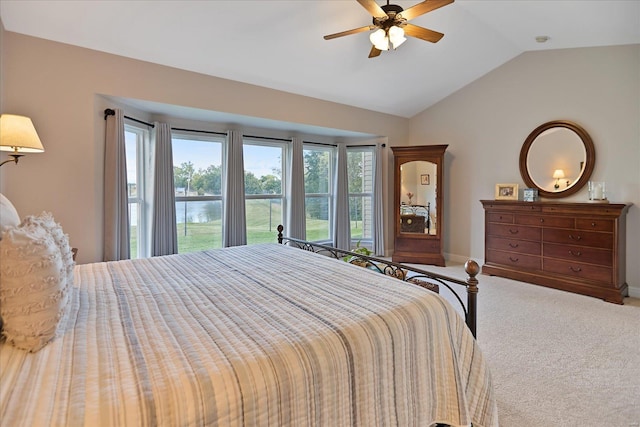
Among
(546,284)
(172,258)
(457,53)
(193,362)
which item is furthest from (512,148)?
(193,362)

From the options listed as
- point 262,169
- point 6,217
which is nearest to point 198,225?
point 262,169

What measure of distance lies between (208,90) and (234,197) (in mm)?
1385

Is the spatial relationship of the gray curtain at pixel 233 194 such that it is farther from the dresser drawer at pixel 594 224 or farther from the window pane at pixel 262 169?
the dresser drawer at pixel 594 224

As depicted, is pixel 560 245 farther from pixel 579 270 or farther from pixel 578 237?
pixel 579 270

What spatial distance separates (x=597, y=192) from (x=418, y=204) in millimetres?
2285

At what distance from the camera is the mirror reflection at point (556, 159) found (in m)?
4.14

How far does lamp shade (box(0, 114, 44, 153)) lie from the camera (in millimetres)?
2039

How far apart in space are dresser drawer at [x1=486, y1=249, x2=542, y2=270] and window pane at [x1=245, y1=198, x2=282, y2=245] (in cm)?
321

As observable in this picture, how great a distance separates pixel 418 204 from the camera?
17.6 ft

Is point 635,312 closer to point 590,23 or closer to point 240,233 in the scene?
point 590,23

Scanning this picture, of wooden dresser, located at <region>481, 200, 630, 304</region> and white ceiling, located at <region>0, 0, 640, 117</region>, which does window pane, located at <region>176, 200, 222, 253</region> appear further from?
wooden dresser, located at <region>481, 200, 630, 304</region>

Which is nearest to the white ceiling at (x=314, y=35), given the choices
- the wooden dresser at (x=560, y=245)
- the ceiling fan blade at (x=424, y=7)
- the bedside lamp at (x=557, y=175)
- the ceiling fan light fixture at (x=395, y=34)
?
the ceiling fan light fixture at (x=395, y=34)

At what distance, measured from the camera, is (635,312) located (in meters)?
3.25

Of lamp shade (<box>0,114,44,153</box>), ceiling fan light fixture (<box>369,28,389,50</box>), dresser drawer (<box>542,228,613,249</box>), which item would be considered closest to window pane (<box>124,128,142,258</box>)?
lamp shade (<box>0,114,44,153</box>)
